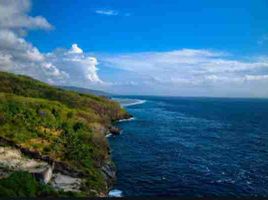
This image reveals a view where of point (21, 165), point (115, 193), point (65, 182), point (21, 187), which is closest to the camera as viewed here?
point (21, 187)

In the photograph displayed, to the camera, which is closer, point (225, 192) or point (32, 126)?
point (225, 192)

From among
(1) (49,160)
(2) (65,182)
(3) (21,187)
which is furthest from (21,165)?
(3) (21,187)

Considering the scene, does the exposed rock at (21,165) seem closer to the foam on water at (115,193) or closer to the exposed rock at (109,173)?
the foam on water at (115,193)

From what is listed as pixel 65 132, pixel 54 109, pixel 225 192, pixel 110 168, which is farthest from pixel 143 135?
pixel 225 192

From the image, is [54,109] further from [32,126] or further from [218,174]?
[218,174]

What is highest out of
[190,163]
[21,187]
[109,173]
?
[21,187]

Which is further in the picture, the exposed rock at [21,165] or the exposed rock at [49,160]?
the exposed rock at [49,160]

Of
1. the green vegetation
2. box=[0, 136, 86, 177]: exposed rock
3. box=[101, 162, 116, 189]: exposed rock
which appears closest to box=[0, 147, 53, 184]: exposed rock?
box=[0, 136, 86, 177]: exposed rock

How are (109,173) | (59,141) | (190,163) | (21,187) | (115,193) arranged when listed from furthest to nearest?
(190,163) → (59,141) → (109,173) → (115,193) → (21,187)

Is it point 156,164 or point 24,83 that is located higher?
point 24,83

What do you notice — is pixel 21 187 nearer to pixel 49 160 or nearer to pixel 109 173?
pixel 49 160

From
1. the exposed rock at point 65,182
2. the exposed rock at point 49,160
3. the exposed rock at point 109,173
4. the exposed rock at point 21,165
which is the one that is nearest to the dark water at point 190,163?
the exposed rock at point 109,173
